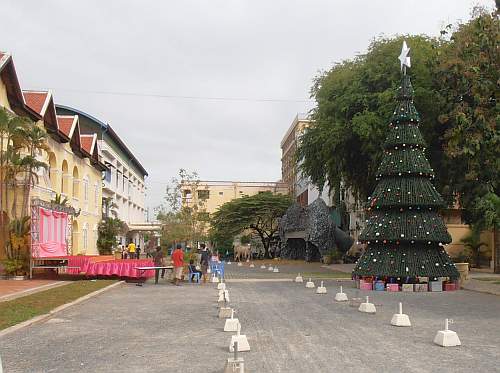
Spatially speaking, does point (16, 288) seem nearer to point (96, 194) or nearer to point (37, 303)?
point (37, 303)

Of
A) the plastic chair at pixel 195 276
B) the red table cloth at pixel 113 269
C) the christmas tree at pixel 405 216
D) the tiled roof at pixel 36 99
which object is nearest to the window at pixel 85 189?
the tiled roof at pixel 36 99

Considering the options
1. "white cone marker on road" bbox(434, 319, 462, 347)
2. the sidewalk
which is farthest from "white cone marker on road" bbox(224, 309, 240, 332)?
the sidewalk

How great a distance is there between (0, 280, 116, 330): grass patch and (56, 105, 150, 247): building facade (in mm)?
31297

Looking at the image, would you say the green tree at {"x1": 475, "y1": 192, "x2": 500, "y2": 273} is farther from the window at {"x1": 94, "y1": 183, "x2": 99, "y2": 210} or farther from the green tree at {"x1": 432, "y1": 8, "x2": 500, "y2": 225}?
the window at {"x1": 94, "y1": 183, "x2": 99, "y2": 210}

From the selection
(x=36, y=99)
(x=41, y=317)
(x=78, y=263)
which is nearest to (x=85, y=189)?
(x=36, y=99)

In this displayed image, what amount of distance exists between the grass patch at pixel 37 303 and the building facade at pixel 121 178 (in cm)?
3130

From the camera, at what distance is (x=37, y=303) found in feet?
49.5

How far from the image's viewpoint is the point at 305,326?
11.5 meters

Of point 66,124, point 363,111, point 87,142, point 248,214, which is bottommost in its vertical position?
point 248,214

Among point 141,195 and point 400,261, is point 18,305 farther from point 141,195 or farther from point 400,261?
point 141,195

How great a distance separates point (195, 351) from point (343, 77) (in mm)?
23424

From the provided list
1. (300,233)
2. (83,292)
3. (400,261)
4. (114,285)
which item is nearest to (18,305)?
(83,292)

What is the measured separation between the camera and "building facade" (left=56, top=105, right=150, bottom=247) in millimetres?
57000

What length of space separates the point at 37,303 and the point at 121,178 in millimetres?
54803
